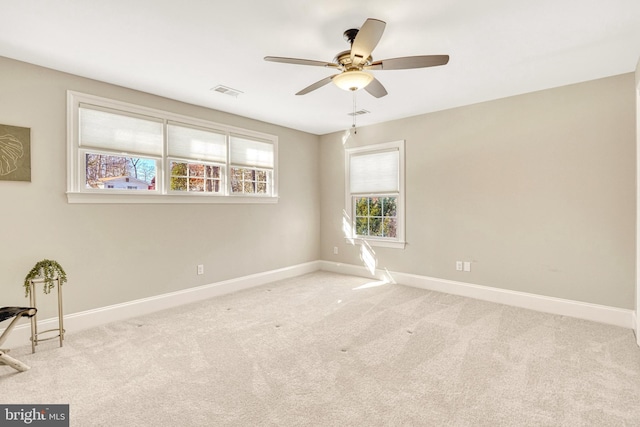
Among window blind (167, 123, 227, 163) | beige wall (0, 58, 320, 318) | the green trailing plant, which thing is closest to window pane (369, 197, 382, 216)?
beige wall (0, 58, 320, 318)

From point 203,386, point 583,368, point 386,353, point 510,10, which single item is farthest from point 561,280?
point 203,386

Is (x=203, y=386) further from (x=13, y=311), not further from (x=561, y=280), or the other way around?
(x=561, y=280)

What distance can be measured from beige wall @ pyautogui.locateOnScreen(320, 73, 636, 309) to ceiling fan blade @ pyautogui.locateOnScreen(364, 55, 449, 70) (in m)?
2.26

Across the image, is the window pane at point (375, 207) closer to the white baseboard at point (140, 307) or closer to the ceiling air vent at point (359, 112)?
the ceiling air vent at point (359, 112)

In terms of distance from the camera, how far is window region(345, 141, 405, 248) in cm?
498

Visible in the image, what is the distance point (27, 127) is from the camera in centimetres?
292

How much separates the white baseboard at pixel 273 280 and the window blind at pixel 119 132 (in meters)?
1.77

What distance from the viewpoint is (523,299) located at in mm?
3826

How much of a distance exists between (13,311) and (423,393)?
10.5 ft

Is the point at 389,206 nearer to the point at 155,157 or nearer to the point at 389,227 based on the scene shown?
the point at 389,227

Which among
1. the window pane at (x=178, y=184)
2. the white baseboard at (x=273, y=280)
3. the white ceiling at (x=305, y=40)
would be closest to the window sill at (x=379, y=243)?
the white baseboard at (x=273, y=280)

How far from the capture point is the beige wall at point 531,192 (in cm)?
328

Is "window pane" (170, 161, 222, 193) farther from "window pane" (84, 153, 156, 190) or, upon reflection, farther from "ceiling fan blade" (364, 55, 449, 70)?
"ceiling fan blade" (364, 55, 449, 70)

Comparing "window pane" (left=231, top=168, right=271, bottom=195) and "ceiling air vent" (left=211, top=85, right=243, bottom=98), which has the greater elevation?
"ceiling air vent" (left=211, top=85, right=243, bottom=98)
